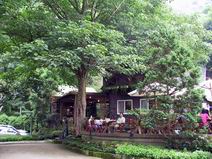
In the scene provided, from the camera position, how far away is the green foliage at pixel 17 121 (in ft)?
104

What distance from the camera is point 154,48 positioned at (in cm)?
1535

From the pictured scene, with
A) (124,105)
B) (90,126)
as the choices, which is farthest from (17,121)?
(90,126)

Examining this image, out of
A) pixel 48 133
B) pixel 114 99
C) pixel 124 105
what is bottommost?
pixel 48 133

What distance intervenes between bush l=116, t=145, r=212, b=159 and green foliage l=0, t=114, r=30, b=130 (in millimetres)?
18145

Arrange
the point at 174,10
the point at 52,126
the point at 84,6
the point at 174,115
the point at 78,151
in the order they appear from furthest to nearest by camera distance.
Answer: the point at 52,126 < the point at 174,10 < the point at 84,6 < the point at 78,151 < the point at 174,115

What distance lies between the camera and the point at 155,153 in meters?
13.4

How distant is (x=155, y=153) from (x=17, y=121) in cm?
2233

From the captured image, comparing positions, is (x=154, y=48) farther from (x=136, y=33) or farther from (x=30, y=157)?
(x=30, y=157)

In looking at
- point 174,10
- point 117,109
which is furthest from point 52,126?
point 174,10

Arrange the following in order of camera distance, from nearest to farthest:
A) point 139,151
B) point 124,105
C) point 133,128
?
point 139,151 < point 133,128 < point 124,105

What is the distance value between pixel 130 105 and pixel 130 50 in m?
7.29

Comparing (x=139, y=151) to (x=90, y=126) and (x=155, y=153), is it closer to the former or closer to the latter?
(x=155, y=153)

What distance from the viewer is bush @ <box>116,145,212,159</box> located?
1296 cm

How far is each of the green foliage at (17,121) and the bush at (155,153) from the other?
18145 mm
